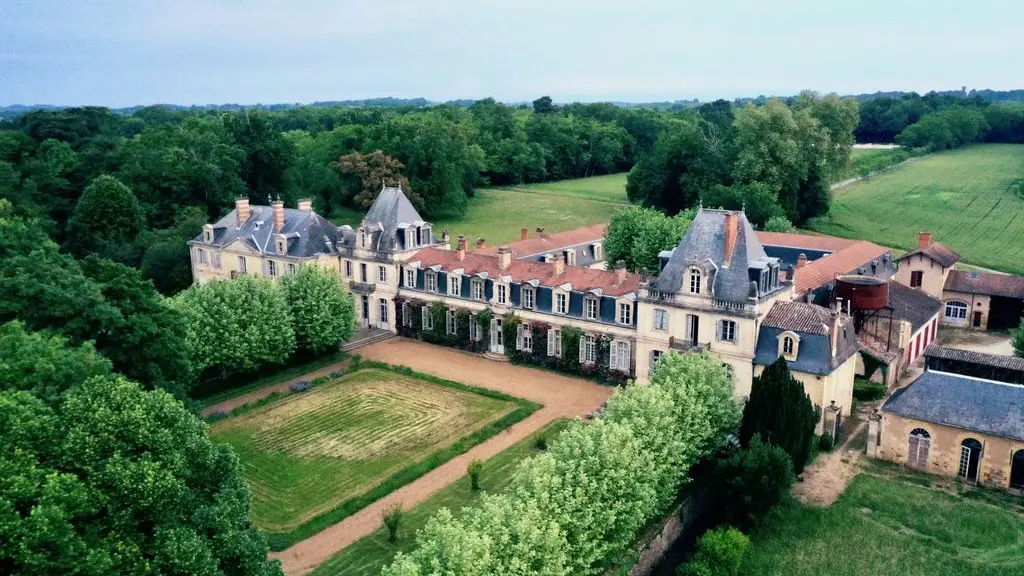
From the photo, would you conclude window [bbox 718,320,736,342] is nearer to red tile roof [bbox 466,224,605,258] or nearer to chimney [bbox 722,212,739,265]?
chimney [bbox 722,212,739,265]

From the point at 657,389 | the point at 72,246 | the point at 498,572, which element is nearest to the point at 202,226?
the point at 72,246

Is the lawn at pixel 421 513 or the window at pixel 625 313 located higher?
the window at pixel 625 313

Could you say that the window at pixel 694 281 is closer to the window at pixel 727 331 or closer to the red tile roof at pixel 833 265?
the window at pixel 727 331

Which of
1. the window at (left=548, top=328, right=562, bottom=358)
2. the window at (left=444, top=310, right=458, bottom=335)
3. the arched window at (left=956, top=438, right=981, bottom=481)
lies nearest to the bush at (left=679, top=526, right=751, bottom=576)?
the arched window at (left=956, top=438, right=981, bottom=481)

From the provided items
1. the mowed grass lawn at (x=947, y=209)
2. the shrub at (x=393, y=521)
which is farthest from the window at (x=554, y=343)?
the mowed grass lawn at (x=947, y=209)

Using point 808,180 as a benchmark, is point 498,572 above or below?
below

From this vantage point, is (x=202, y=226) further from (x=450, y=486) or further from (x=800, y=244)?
(x=800, y=244)
